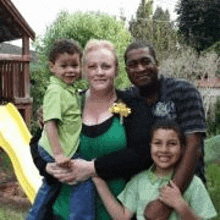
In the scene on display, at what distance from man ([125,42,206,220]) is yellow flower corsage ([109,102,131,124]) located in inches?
4.6

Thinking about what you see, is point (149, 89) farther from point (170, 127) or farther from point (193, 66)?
point (193, 66)

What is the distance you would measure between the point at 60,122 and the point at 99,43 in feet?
1.57

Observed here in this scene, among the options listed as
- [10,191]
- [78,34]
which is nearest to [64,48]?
[10,191]

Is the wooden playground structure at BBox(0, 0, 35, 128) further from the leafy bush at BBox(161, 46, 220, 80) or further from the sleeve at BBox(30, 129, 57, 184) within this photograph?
the sleeve at BBox(30, 129, 57, 184)

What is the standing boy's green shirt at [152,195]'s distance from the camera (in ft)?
6.86

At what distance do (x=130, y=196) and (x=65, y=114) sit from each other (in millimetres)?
557

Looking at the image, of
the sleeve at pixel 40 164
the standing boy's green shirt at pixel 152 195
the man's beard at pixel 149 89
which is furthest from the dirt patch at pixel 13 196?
the man's beard at pixel 149 89

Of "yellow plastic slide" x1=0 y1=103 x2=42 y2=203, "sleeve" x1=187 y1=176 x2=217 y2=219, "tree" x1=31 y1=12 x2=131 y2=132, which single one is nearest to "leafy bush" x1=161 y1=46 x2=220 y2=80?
"tree" x1=31 y1=12 x2=131 y2=132

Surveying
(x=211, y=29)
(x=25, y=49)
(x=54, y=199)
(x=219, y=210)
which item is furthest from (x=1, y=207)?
(x=211, y=29)

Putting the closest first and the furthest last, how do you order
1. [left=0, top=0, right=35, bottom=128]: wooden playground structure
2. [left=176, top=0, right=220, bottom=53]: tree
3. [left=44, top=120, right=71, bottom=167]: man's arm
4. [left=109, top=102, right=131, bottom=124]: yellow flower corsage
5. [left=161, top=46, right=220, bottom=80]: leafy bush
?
[left=109, top=102, right=131, bottom=124]: yellow flower corsage < [left=44, top=120, right=71, bottom=167]: man's arm < [left=0, top=0, right=35, bottom=128]: wooden playground structure < [left=161, top=46, right=220, bottom=80]: leafy bush < [left=176, top=0, right=220, bottom=53]: tree

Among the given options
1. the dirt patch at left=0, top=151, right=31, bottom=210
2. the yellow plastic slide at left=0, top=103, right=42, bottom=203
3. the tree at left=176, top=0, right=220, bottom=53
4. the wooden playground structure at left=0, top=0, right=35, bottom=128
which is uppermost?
the tree at left=176, top=0, right=220, bottom=53

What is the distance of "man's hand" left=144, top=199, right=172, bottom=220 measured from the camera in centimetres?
204

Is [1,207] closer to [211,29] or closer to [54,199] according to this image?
[54,199]

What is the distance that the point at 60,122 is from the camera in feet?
7.64
